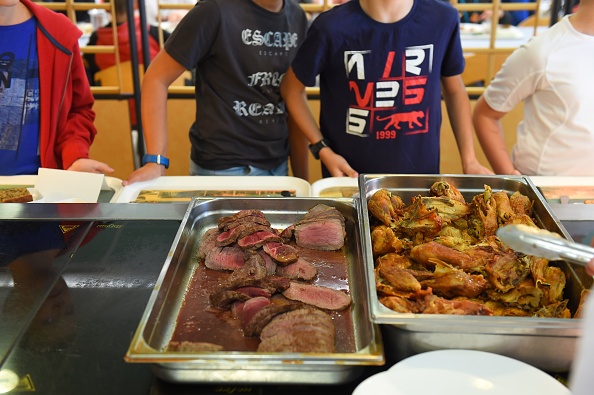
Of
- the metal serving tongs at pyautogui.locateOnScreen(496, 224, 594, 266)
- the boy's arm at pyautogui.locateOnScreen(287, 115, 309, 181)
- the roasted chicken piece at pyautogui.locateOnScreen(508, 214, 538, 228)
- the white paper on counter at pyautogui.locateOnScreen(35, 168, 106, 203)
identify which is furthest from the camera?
the boy's arm at pyautogui.locateOnScreen(287, 115, 309, 181)

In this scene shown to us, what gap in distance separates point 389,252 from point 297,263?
21 centimetres

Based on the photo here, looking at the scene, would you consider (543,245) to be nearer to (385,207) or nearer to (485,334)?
(485,334)

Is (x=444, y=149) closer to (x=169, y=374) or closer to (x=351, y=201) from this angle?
(x=351, y=201)

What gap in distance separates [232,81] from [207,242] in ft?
3.45

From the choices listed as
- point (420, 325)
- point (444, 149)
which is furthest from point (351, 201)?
point (444, 149)

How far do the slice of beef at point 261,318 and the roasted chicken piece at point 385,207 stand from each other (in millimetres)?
399

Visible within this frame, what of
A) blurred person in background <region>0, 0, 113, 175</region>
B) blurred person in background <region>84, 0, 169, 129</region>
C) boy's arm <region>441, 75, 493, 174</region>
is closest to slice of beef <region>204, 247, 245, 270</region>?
blurred person in background <region>0, 0, 113, 175</region>

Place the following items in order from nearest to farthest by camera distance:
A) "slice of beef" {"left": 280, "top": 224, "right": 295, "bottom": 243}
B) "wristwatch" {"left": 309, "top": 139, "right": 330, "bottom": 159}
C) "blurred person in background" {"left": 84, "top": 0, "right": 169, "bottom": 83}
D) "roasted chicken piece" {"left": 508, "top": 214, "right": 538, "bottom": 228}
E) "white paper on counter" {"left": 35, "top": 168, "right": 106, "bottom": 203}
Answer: "roasted chicken piece" {"left": 508, "top": 214, "right": 538, "bottom": 228} → "slice of beef" {"left": 280, "top": 224, "right": 295, "bottom": 243} → "white paper on counter" {"left": 35, "top": 168, "right": 106, "bottom": 203} → "wristwatch" {"left": 309, "top": 139, "right": 330, "bottom": 159} → "blurred person in background" {"left": 84, "top": 0, "right": 169, "bottom": 83}

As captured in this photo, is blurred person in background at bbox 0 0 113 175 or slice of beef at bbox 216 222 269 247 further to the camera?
blurred person in background at bbox 0 0 113 175

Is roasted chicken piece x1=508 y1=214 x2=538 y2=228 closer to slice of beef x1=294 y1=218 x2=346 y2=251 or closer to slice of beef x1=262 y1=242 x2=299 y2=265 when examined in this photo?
slice of beef x1=294 y1=218 x2=346 y2=251

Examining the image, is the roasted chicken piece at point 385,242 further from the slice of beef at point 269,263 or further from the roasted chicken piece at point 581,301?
the roasted chicken piece at point 581,301

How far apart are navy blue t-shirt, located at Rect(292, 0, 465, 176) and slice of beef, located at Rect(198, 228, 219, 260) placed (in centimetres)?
87

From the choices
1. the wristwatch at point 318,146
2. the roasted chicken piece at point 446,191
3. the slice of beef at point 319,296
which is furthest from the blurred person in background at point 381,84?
the slice of beef at point 319,296

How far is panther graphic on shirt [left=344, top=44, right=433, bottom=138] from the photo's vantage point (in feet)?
6.58
